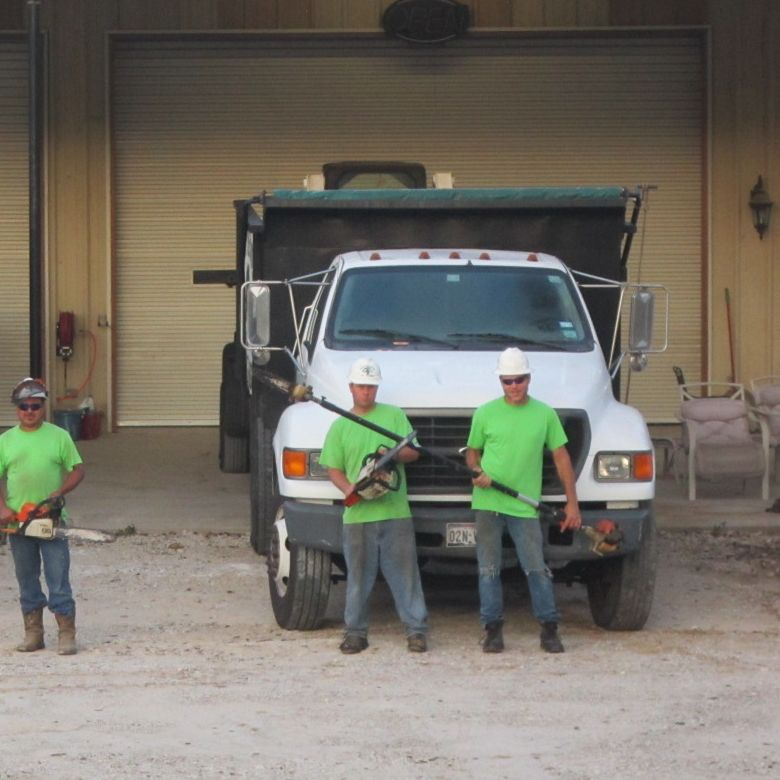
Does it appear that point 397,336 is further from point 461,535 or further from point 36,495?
point 36,495

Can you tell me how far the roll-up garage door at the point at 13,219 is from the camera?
20.8 meters

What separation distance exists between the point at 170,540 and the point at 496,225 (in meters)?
3.69

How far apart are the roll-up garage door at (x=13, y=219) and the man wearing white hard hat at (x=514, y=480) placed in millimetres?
12298

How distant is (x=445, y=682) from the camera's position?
9102 mm

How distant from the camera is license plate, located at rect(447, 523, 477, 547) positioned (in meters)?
9.90

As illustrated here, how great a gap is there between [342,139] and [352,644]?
1209 centimetres

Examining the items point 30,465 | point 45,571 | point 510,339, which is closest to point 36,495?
point 30,465

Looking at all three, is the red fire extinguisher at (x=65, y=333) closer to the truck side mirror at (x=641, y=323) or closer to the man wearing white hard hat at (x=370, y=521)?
the truck side mirror at (x=641, y=323)

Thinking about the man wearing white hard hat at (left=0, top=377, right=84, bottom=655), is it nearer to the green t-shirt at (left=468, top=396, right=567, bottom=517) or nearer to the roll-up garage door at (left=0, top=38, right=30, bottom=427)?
the green t-shirt at (left=468, top=396, right=567, bottom=517)

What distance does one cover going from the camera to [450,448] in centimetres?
1004

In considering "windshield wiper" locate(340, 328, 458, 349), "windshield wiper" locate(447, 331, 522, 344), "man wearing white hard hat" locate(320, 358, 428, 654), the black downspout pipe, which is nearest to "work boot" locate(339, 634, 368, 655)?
"man wearing white hard hat" locate(320, 358, 428, 654)

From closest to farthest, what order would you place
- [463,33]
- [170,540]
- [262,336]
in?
[262,336] → [170,540] → [463,33]

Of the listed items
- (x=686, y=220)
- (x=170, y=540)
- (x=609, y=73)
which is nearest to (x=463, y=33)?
(x=609, y=73)

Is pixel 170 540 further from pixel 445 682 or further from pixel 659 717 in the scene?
pixel 659 717
